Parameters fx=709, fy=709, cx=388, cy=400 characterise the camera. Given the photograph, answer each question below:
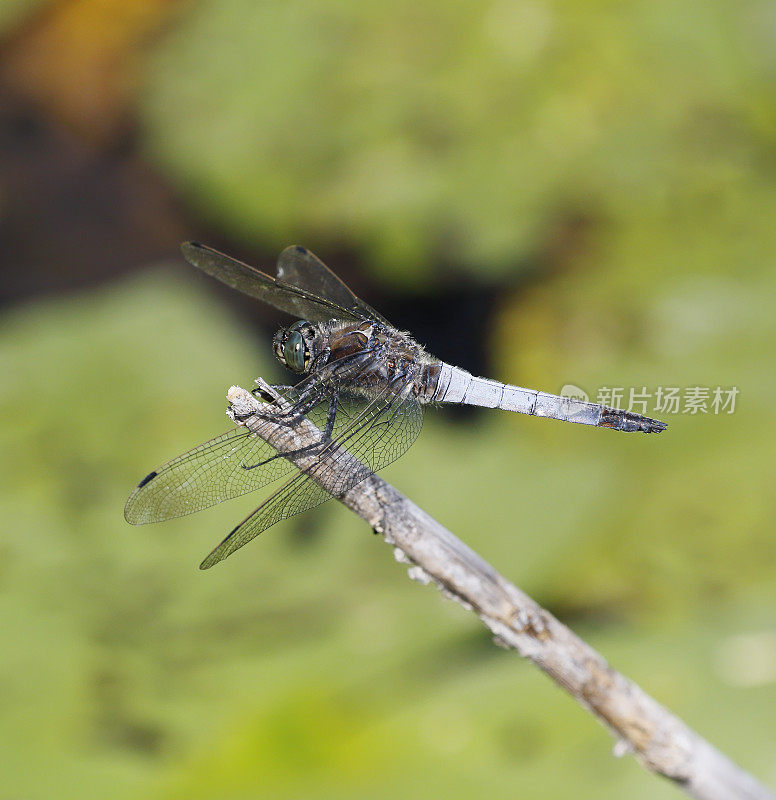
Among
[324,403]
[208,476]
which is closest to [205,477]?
[208,476]

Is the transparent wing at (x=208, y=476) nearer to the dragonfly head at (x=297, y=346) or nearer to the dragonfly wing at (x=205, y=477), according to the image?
the dragonfly wing at (x=205, y=477)

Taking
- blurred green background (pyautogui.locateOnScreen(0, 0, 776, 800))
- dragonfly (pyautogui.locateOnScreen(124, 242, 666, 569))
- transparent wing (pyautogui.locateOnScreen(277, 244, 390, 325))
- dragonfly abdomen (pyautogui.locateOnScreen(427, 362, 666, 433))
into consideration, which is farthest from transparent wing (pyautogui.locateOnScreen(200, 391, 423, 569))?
transparent wing (pyautogui.locateOnScreen(277, 244, 390, 325))

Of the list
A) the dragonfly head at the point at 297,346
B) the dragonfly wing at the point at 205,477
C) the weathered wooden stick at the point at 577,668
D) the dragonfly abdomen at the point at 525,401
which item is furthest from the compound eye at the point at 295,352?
the weathered wooden stick at the point at 577,668

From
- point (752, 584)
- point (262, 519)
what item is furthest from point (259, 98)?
point (752, 584)

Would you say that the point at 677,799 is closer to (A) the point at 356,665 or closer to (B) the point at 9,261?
(A) the point at 356,665

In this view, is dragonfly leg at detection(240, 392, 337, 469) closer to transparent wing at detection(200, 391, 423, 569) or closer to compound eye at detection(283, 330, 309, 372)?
transparent wing at detection(200, 391, 423, 569)

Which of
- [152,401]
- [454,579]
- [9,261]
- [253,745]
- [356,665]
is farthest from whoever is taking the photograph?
[9,261]
